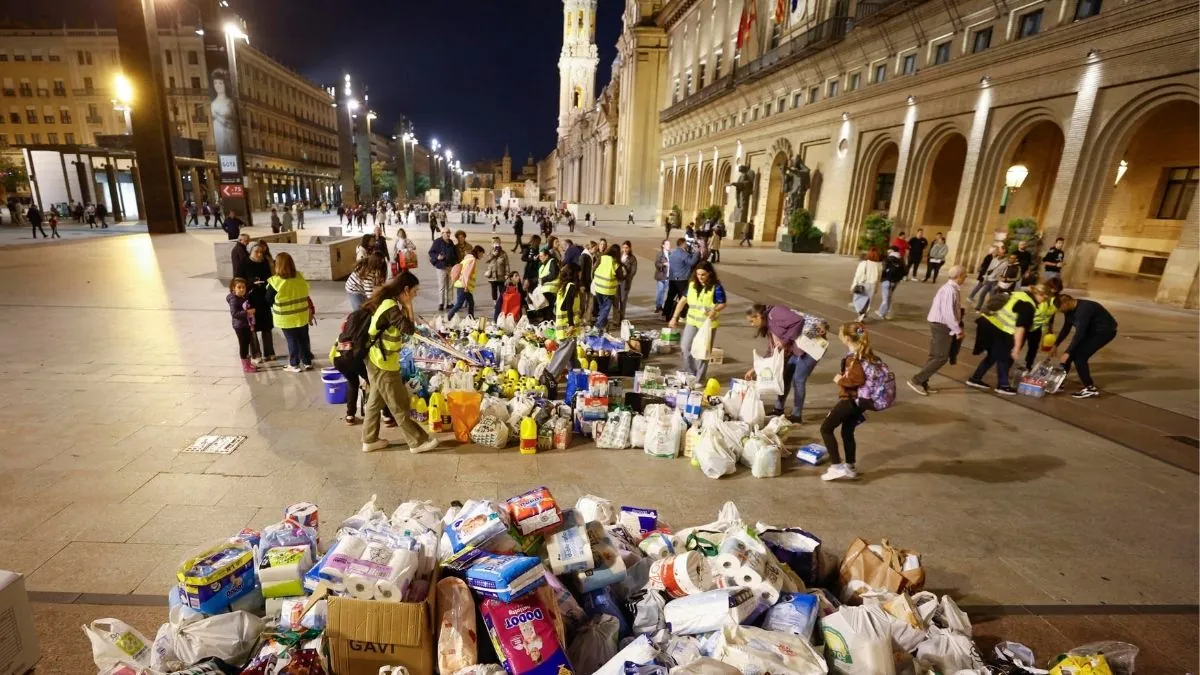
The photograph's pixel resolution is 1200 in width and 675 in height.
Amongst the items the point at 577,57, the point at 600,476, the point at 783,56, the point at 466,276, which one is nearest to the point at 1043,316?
the point at 600,476

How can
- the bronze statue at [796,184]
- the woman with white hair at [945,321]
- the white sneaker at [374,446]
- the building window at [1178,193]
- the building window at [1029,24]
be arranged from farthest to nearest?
the bronze statue at [796,184] < the building window at [1178,193] < the building window at [1029,24] < the woman with white hair at [945,321] < the white sneaker at [374,446]

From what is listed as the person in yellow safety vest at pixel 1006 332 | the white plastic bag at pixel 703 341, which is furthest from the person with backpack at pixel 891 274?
the white plastic bag at pixel 703 341

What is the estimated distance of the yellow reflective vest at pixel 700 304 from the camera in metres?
7.07

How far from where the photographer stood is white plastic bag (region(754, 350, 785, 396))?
21.0ft

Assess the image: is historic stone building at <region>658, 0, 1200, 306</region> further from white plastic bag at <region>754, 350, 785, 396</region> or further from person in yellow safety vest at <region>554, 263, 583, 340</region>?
person in yellow safety vest at <region>554, 263, 583, 340</region>

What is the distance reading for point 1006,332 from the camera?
24.7ft

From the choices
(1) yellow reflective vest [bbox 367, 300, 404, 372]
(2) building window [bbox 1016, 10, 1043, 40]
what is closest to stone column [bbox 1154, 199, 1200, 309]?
(2) building window [bbox 1016, 10, 1043, 40]

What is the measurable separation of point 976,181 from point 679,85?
38628 millimetres

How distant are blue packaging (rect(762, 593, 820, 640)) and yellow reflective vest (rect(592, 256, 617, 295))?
711cm

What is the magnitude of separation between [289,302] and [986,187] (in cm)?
2252

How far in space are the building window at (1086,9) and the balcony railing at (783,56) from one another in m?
11.0

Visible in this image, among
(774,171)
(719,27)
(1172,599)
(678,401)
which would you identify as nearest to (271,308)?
(678,401)

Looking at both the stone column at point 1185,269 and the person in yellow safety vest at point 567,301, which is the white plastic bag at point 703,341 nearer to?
the person in yellow safety vest at point 567,301

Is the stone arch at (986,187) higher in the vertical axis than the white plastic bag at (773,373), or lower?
higher
